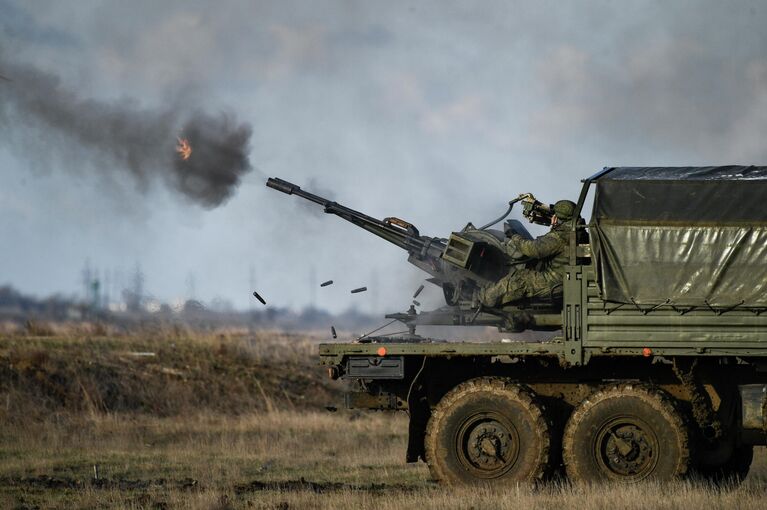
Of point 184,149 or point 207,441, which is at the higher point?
point 184,149

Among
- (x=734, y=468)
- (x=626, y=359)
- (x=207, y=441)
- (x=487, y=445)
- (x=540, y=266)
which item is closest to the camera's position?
(x=487, y=445)

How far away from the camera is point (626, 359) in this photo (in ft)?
42.6

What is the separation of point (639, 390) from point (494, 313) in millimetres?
2170

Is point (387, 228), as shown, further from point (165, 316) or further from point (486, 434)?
point (165, 316)

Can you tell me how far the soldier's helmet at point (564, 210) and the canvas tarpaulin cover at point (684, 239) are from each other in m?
0.93

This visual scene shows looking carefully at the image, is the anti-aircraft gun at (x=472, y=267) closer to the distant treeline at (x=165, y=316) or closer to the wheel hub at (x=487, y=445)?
the wheel hub at (x=487, y=445)

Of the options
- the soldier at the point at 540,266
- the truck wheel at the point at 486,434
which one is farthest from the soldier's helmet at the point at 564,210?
the truck wheel at the point at 486,434

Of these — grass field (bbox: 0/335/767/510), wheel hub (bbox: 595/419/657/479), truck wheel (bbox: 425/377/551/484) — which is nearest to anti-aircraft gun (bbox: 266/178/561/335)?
truck wheel (bbox: 425/377/551/484)

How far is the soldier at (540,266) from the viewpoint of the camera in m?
13.4

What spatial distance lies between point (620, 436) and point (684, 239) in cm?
234

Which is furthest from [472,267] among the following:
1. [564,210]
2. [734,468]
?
[734,468]

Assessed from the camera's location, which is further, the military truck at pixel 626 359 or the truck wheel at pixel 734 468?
the truck wheel at pixel 734 468

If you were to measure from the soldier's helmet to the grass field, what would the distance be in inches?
130

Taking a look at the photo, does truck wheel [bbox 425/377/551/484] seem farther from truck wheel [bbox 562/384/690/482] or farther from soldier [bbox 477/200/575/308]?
soldier [bbox 477/200/575/308]
